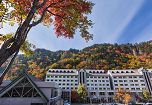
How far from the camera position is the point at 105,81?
47906mm

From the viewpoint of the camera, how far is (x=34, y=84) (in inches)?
497

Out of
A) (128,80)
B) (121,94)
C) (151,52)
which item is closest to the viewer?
(121,94)

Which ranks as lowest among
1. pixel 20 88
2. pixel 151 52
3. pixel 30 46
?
pixel 20 88

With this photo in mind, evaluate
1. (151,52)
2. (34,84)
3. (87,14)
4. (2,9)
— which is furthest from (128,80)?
(151,52)

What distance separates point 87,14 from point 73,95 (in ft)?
126

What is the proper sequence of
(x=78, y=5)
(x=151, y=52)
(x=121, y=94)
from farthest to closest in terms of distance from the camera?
(x=151, y=52), (x=121, y=94), (x=78, y=5)

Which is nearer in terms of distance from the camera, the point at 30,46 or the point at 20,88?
the point at 30,46

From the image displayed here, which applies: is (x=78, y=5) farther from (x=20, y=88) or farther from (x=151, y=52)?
(x=151, y=52)

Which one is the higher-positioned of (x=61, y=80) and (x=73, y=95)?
(x=61, y=80)

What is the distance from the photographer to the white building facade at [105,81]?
142ft

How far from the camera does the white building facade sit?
4325 cm

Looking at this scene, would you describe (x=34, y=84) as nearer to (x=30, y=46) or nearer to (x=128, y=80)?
(x=30, y=46)

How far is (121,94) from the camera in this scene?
35.7 metres

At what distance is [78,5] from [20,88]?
14.2 meters
